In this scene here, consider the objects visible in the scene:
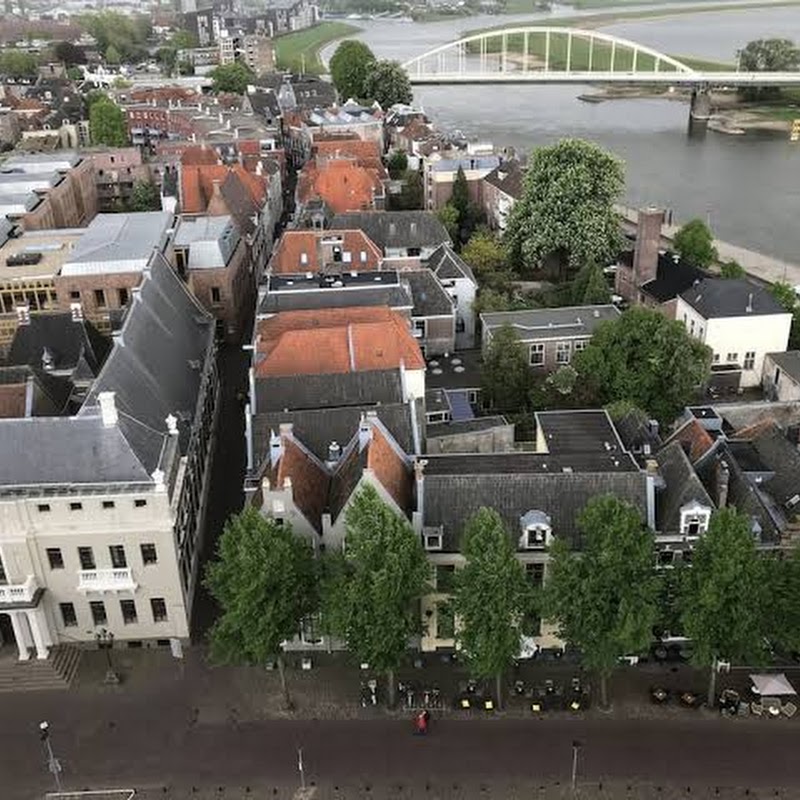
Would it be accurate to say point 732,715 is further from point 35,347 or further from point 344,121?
point 344,121

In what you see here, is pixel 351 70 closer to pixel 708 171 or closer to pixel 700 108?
pixel 700 108


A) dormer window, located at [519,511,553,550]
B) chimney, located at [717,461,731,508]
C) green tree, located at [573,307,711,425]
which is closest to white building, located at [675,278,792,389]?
green tree, located at [573,307,711,425]

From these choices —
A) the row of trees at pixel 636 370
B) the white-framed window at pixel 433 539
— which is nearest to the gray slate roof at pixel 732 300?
the row of trees at pixel 636 370

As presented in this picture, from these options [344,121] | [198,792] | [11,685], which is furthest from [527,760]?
[344,121]

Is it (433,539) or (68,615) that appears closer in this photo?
(433,539)

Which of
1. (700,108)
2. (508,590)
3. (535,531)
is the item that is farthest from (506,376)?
(700,108)

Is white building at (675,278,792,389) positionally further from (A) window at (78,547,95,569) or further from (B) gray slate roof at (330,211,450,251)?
(A) window at (78,547,95,569)

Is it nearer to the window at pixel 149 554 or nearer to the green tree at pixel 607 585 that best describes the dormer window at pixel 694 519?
the green tree at pixel 607 585
